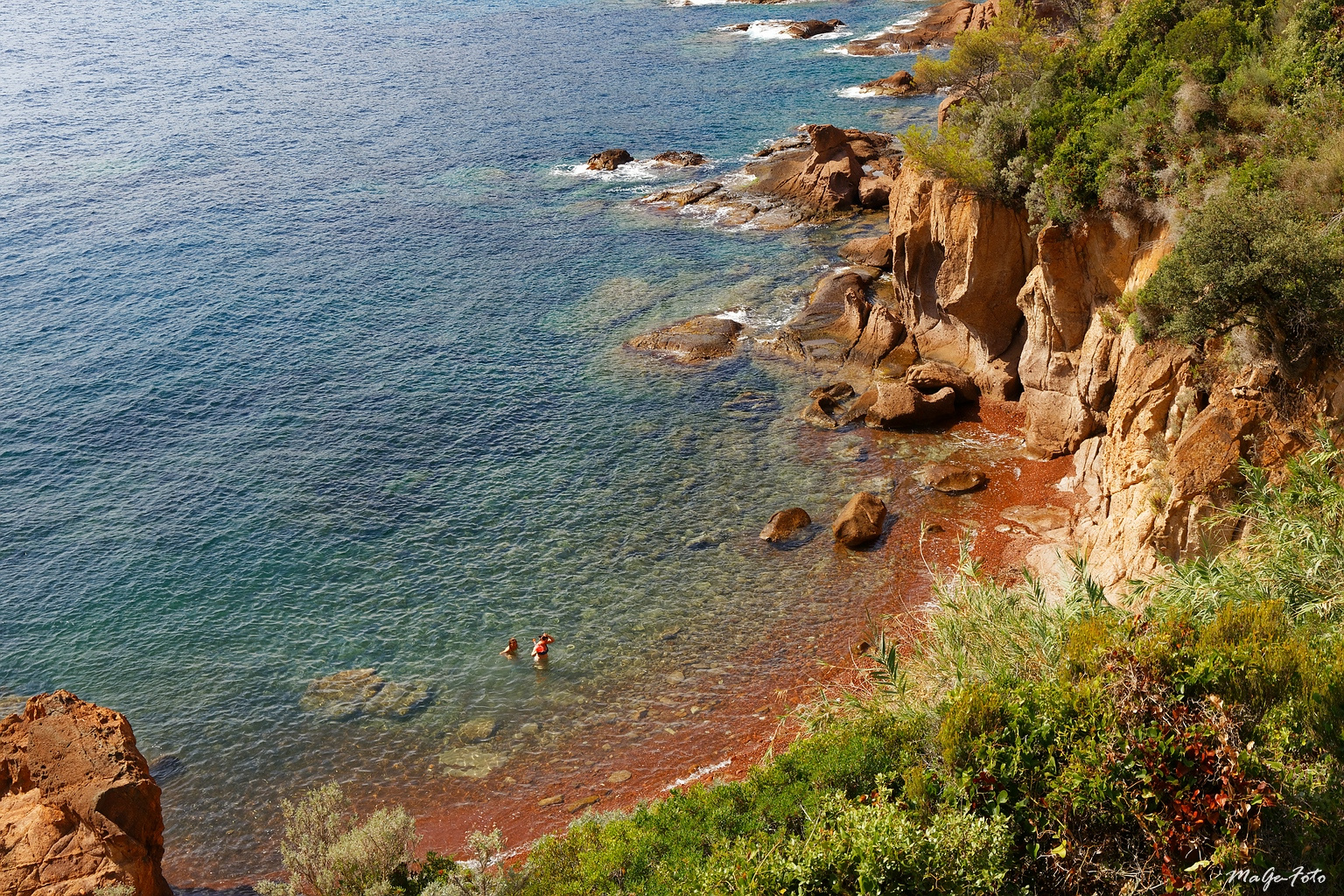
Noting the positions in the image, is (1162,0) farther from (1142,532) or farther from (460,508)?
(460,508)

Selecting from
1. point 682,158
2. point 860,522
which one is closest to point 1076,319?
point 860,522

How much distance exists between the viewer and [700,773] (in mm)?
21438

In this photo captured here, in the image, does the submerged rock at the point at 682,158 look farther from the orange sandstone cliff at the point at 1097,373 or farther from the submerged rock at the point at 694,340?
the orange sandstone cliff at the point at 1097,373

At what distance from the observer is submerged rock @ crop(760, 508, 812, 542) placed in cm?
2908

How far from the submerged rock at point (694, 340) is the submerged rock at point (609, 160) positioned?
25923 mm

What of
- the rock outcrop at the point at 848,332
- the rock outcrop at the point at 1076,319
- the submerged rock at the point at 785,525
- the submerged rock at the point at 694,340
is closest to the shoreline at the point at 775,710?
the rock outcrop at the point at 1076,319

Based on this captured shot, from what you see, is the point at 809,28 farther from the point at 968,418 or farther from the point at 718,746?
the point at 718,746

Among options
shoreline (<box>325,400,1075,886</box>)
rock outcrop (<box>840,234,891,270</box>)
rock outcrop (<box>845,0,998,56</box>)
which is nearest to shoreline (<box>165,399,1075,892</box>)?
shoreline (<box>325,400,1075,886</box>)

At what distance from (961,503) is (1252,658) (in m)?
16.8

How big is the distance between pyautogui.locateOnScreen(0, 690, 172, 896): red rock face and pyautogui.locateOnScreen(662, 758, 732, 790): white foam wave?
11.1m

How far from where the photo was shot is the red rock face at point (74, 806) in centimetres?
1759

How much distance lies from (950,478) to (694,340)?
15060 millimetres

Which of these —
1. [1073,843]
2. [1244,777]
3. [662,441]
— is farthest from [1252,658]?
[662,441]

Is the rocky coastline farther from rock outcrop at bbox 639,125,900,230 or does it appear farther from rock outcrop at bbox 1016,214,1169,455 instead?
rock outcrop at bbox 639,125,900,230
